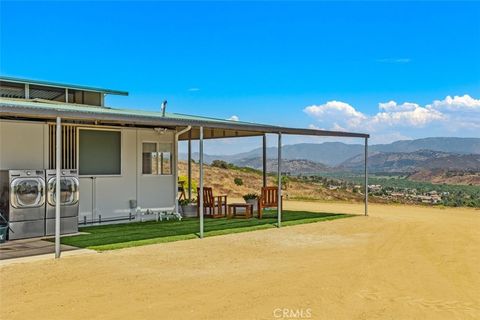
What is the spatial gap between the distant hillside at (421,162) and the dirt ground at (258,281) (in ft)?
179

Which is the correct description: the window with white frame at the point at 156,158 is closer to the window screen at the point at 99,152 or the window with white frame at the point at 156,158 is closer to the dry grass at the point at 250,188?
the window screen at the point at 99,152

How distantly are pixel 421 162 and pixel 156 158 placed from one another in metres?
69.8

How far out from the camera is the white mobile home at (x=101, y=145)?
9.74 m

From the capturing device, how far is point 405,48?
2788 cm

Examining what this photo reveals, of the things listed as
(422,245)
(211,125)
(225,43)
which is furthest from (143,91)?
(422,245)

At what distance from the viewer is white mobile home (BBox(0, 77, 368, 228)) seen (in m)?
9.74

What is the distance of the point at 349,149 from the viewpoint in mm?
128375

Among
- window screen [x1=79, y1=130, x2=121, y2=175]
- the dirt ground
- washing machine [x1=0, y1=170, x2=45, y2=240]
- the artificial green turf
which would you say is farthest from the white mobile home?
the dirt ground

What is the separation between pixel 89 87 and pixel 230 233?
5.60m

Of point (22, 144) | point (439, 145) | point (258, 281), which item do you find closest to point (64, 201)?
point (22, 144)

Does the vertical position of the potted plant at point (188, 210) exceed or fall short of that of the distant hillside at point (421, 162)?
it falls short

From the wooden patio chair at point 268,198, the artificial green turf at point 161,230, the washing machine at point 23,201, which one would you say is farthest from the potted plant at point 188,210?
the washing machine at point 23,201

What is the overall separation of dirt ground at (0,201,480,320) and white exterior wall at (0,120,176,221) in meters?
3.25

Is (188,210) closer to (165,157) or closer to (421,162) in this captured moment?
(165,157)
